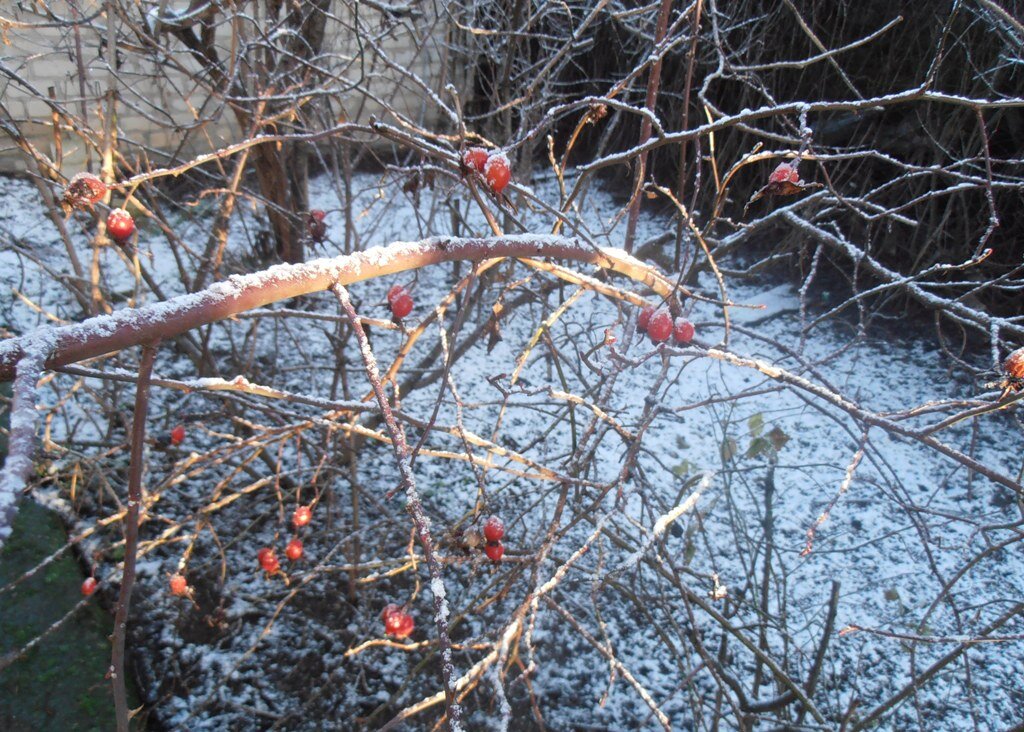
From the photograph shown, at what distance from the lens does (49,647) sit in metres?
2.33

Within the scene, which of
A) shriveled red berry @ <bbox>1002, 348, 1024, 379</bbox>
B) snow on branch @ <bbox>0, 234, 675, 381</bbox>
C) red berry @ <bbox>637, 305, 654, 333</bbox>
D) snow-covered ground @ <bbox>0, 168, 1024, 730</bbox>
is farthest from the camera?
snow-covered ground @ <bbox>0, 168, 1024, 730</bbox>

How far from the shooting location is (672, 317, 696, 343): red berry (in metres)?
1.45

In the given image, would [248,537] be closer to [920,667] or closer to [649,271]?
[649,271]

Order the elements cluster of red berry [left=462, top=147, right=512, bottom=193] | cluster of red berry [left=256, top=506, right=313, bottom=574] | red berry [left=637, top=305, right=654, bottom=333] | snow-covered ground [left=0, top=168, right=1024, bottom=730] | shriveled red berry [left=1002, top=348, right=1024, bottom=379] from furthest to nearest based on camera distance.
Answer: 1. snow-covered ground [left=0, top=168, right=1024, bottom=730]
2. cluster of red berry [left=256, top=506, right=313, bottom=574]
3. red berry [left=637, top=305, right=654, bottom=333]
4. cluster of red berry [left=462, top=147, right=512, bottom=193]
5. shriveled red berry [left=1002, top=348, right=1024, bottom=379]

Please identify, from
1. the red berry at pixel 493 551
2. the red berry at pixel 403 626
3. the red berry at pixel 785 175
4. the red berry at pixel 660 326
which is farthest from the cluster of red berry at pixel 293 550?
the red berry at pixel 785 175

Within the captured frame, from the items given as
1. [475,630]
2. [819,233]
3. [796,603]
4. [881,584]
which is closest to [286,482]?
[475,630]

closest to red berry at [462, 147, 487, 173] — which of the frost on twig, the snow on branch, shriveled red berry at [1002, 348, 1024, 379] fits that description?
the snow on branch

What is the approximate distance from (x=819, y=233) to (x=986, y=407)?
104 cm

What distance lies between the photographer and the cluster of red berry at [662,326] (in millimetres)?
1367

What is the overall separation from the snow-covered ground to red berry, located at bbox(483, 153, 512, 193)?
25.7 inches

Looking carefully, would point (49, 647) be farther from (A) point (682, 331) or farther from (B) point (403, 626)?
(A) point (682, 331)

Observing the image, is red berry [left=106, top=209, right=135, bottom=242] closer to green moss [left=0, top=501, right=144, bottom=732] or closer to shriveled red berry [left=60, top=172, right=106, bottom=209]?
shriveled red berry [left=60, top=172, right=106, bottom=209]

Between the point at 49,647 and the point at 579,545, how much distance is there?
6.45ft

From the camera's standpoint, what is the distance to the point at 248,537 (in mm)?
2855
